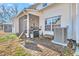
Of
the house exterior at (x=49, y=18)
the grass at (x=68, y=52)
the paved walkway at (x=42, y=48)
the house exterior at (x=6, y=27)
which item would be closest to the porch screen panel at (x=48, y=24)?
the house exterior at (x=49, y=18)

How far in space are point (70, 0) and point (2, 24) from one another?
3.19ft

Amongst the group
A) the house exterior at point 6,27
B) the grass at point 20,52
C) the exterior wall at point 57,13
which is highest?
the exterior wall at point 57,13

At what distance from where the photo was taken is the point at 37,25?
2.28m

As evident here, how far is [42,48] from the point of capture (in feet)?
7.43

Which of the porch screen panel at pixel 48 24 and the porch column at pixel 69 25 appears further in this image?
the porch screen panel at pixel 48 24

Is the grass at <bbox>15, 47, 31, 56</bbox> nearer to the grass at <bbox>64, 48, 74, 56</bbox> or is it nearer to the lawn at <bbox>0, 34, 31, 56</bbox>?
the lawn at <bbox>0, 34, 31, 56</bbox>

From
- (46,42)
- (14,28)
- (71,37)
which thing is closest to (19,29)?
(14,28)

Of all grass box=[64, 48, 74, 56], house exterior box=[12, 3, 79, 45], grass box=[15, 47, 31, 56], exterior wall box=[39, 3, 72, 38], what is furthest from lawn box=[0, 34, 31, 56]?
grass box=[64, 48, 74, 56]

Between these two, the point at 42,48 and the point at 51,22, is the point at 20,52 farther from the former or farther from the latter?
Result: the point at 51,22

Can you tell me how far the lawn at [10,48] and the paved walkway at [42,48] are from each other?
86 mm

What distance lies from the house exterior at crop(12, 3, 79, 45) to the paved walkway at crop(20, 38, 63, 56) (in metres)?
0.12

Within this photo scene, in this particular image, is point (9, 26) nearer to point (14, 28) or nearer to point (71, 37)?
point (14, 28)

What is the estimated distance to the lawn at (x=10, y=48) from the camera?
89.1 inches

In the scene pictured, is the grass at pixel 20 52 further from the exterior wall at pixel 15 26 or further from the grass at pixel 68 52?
the grass at pixel 68 52
